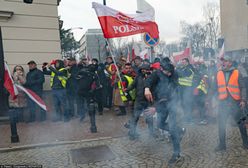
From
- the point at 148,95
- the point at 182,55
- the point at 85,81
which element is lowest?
the point at 148,95

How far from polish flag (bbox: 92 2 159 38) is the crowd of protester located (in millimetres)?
905

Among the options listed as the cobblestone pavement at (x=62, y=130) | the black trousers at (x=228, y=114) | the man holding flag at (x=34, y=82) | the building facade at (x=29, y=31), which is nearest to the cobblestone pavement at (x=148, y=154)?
the black trousers at (x=228, y=114)

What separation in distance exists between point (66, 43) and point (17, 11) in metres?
24.3

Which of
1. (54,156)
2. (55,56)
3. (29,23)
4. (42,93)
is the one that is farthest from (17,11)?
(54,156)

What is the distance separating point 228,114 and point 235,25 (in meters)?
29.0

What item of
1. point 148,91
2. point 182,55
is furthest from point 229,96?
point 182,55

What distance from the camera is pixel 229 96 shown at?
573cm

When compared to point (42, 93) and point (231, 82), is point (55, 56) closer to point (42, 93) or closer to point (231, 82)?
point (42, 93)

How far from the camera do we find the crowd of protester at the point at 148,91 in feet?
18.1

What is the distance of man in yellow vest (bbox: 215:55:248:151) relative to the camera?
566 centimetres

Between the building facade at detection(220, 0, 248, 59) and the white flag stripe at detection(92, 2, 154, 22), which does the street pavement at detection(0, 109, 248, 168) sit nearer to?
the white flag stripe at detection(92, 2, 154, 22)

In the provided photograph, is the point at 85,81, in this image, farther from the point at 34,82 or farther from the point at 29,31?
the point at 29,31

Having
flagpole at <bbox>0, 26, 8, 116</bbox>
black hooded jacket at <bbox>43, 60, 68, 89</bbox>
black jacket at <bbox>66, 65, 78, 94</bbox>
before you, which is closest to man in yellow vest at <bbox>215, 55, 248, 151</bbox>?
black jacket at <bbox>66, 65, 78, 94</bbox>

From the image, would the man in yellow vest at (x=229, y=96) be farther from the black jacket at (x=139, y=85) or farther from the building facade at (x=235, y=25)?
the building facade at (x=235, y=25)
